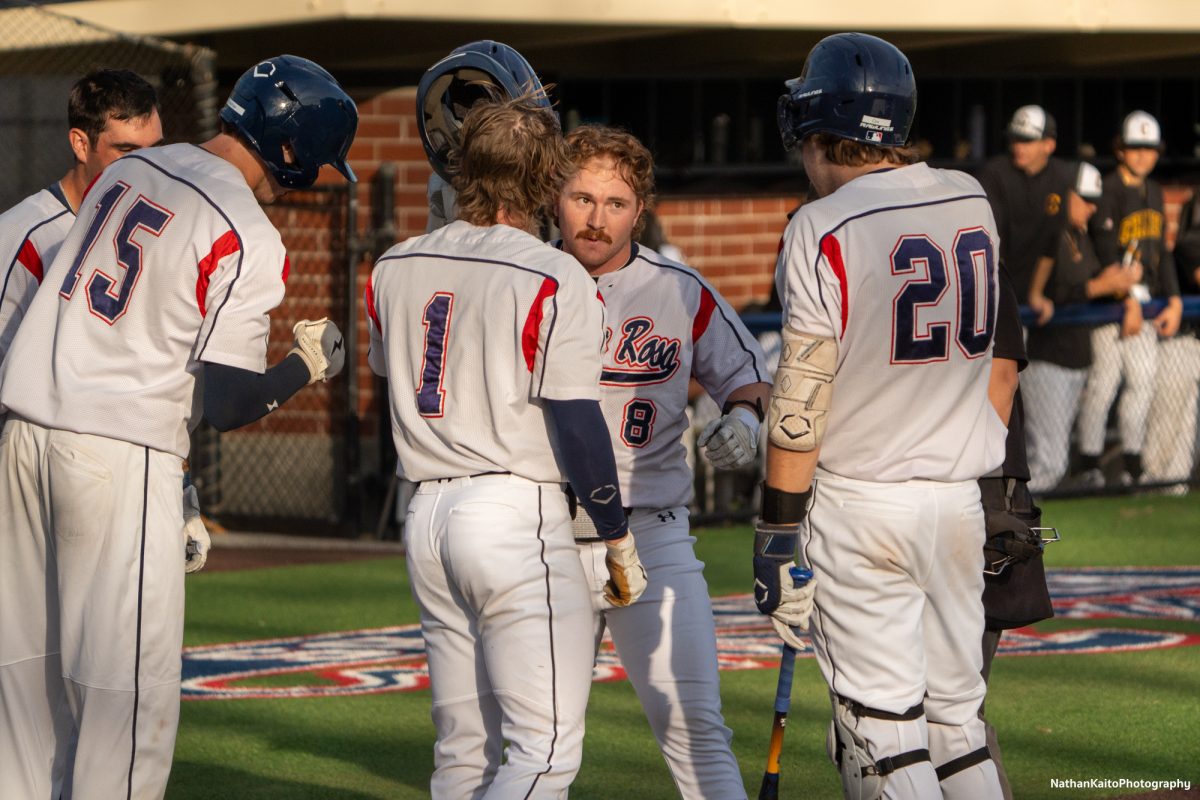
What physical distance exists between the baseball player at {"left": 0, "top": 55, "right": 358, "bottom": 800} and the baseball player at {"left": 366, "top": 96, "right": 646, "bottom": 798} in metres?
0.36

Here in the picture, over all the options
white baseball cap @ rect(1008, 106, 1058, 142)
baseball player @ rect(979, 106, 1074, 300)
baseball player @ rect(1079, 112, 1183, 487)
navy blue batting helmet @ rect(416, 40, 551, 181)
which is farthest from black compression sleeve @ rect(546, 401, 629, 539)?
baseball player @ rect(1079, 112, 1183, 487)

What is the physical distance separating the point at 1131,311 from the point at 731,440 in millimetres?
8031

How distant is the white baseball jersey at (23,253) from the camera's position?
5020 millimetres

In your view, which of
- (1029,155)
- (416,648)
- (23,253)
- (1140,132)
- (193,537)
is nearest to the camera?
(193,537)

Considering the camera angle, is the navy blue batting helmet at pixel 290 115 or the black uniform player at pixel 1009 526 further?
the black uniform player at pixel 1009 526

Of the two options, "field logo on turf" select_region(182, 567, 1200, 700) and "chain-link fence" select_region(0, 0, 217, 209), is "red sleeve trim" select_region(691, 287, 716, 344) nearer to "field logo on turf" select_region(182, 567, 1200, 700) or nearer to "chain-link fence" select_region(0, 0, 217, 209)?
"field logo on turf" select_region(182, 567, 1200, 700)

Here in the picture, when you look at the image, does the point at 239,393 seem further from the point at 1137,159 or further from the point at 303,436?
the point at 1137,159

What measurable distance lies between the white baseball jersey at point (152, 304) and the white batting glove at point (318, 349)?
5.8 inches

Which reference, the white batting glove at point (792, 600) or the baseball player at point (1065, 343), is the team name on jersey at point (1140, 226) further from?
the white batting glove at point (792, 600)

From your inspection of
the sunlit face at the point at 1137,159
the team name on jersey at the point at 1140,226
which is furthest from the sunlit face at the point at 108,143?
the sunlit face at the point at 1137,159

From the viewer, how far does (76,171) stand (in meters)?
5.42

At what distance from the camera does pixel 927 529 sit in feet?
14.1

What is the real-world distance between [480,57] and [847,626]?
1901 millimetres

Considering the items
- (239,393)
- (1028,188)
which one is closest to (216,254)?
(239,393)
